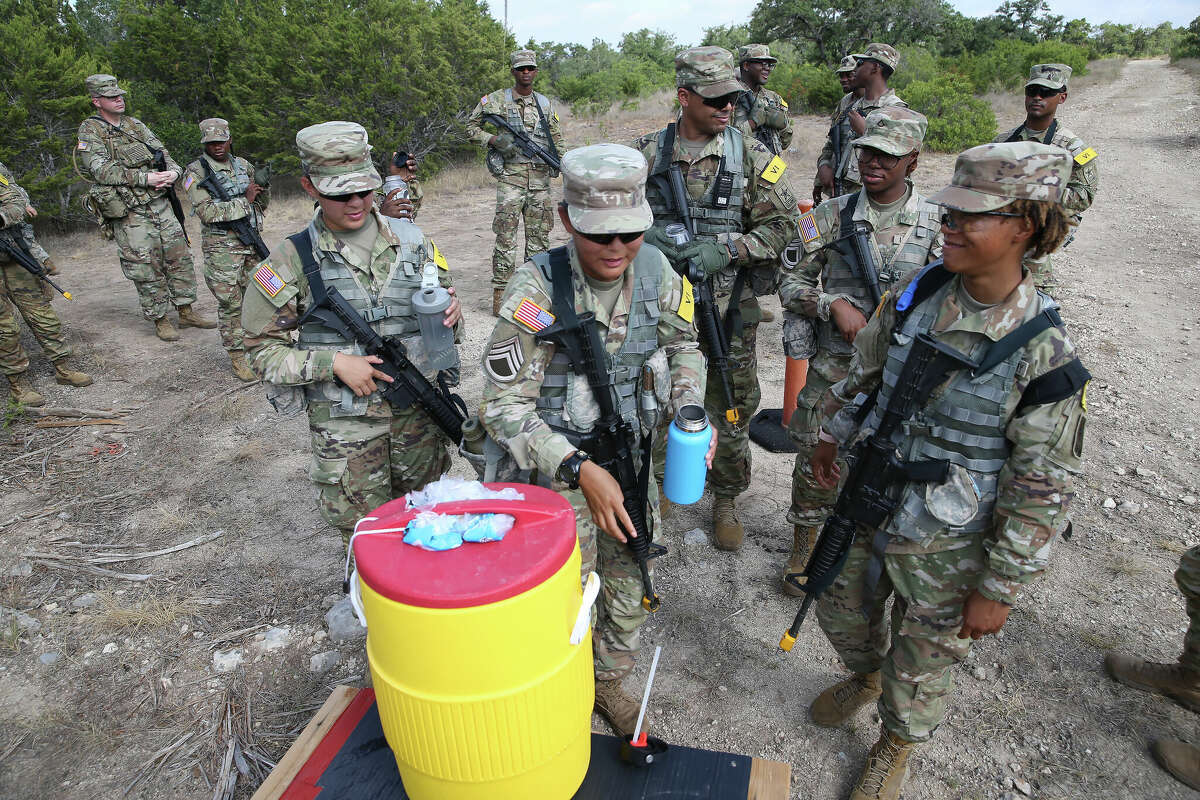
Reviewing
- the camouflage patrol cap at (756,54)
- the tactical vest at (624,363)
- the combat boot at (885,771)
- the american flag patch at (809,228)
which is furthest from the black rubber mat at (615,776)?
the camouflage patrol cap at (756,54)

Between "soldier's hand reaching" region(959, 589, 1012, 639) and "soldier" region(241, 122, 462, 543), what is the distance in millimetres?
2239

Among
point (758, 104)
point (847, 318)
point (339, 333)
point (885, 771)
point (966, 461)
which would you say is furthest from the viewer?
point (758, 104)

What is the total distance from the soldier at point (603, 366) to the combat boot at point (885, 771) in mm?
951

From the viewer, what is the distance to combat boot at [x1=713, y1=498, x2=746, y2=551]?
3900 mm

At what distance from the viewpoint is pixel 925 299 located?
7.05 feet

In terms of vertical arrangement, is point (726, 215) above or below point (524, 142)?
above

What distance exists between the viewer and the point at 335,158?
104 inches

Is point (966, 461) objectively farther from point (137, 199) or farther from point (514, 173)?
point (137, 199)

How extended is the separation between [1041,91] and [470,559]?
19.5 feet

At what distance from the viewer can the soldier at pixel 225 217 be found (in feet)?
20.4

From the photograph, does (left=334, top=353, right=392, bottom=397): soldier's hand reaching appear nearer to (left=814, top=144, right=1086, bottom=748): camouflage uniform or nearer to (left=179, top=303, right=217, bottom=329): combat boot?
(left=814, top=144, right=1086, bottom=748): camouflage uniform

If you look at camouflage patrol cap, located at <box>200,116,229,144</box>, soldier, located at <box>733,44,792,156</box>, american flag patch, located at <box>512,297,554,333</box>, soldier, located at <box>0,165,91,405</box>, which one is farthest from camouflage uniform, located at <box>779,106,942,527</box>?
soldier, located at <box>0,165,91,405</box>

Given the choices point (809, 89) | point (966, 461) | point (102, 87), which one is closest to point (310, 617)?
point (966, 461)

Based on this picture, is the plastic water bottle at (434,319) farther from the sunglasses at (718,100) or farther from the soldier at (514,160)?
the soldier at (514,160)
